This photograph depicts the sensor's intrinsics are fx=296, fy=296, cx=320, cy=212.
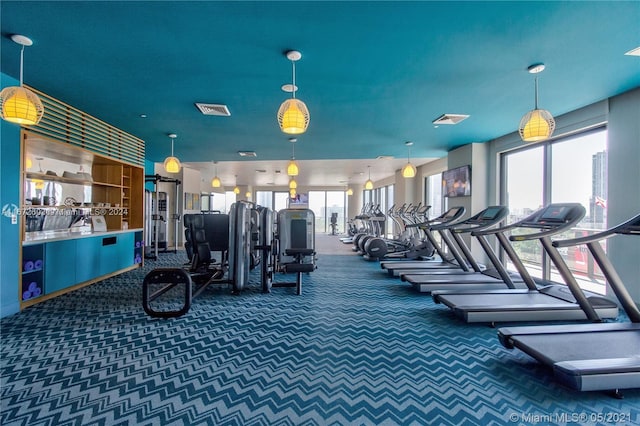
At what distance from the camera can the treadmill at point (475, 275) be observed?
4086 millimetres

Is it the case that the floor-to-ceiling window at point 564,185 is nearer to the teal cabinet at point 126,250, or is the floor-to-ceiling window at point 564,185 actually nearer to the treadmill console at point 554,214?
the treadmill console at point 554,214

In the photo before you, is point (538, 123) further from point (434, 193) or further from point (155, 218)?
point (155, 218)

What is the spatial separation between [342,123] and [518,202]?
4.12m

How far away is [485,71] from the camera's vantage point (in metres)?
3.40

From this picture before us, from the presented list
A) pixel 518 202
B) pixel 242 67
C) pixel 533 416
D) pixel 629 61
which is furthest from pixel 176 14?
pixel 518 202

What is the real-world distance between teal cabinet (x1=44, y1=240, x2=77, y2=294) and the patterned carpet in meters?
0.43

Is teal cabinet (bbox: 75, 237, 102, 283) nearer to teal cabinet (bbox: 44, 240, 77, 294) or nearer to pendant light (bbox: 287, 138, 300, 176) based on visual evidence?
teal cabinet (bbox: 44, 240, 77, 294)

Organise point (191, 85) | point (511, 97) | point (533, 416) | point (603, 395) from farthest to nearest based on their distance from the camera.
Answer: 1. point (511, 97)
2. point (191, 85)
3. point (603, 395)
4. point (533, 416)

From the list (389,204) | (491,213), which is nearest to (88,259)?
(491,213)

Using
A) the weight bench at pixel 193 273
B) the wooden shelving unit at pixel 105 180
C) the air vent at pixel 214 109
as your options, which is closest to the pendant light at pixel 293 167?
the weight bench at pixel 193 273

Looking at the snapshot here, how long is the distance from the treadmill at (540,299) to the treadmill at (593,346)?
33cm

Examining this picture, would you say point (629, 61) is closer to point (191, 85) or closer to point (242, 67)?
point (242, 67)

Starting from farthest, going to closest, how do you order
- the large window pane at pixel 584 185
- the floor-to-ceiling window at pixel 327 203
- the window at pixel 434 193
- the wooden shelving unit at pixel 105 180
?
the floor-to-ceiling window at pixel 327 203 < the window at pixel 434 193 < the wooden shelving unit at pixel 105 180 < the large window pane at pixel 584 185

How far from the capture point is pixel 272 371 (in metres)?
2.35
